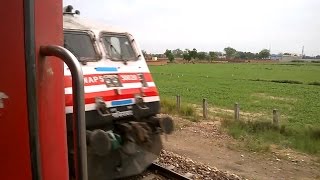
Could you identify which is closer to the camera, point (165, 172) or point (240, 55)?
point (165, 172)

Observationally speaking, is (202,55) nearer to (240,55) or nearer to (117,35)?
(240,55)

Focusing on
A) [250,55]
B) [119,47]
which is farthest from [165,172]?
[250,55]

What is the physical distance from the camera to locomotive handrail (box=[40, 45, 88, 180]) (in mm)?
1523

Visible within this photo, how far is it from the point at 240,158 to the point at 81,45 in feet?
15.1

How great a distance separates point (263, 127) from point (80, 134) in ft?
34.9

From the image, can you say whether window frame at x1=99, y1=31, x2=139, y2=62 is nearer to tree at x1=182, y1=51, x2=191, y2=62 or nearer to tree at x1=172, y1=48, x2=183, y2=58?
tree at x1=182, y1=51, x2=191, y2=62

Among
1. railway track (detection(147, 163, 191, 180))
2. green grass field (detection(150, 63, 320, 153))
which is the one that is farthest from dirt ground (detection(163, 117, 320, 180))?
railway track (detection(147, 163, 191, 180))

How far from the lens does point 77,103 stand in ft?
5.00

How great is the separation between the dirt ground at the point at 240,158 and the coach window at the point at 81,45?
11.8 feet

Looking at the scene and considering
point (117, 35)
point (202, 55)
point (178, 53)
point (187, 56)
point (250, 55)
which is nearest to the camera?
point (117, 35)

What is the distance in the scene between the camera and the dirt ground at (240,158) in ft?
24.4

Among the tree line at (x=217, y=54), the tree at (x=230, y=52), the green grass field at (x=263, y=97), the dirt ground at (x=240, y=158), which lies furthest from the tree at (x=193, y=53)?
the dirt ground at (x=240, y=158)

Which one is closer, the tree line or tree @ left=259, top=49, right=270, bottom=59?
the tree line

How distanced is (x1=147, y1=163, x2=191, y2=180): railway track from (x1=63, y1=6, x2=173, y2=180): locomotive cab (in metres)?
0.51
